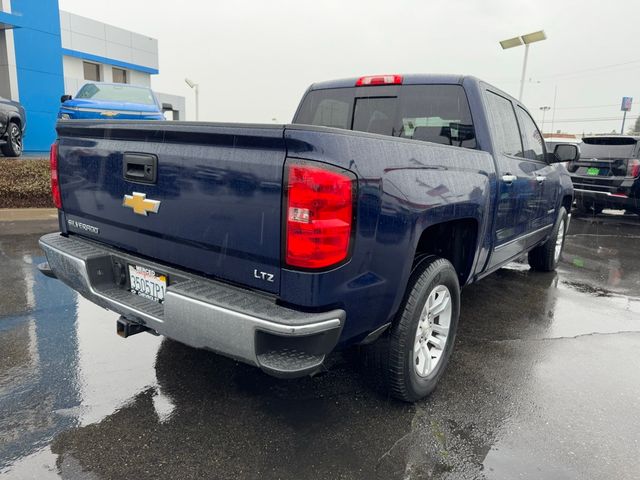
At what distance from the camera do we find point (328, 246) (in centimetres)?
199

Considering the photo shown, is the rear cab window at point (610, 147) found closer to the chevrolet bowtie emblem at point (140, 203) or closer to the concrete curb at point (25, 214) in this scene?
the chevrolet bowtie emblem at point (140, 203)

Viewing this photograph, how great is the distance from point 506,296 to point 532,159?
56.3 inches

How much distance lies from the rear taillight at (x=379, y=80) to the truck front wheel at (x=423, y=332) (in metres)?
1.65

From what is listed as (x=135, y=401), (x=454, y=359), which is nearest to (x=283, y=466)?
(x=135, y=401)

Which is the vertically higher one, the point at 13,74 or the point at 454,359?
the point at 13,74

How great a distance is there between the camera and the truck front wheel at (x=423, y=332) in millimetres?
2562

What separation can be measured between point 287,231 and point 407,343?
39.7 inches

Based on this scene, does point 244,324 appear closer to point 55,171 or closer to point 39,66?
point 55,171

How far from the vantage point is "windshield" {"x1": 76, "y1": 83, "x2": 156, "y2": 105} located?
11055mm

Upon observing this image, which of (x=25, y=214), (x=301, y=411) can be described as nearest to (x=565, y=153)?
(x=301, y=411)

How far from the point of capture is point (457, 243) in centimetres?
323

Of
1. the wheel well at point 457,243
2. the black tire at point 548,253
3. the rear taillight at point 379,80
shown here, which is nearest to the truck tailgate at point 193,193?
the wheel well at point 457,243

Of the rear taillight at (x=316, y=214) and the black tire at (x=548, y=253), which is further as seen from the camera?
the black tire at (x=548, y=253)

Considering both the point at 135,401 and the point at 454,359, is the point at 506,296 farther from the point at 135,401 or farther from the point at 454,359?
the point at 135,401
